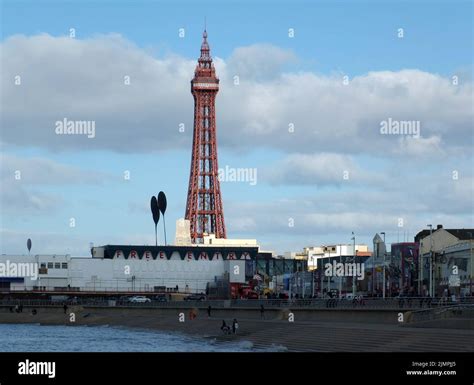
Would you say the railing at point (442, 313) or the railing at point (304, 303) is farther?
the railing at point (304, 303)

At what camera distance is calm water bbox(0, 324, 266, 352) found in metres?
54.6

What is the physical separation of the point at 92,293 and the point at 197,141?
45343 mm

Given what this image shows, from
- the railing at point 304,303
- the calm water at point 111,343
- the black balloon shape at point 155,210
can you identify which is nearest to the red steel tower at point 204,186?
A: the black balloon shape at point 155,210

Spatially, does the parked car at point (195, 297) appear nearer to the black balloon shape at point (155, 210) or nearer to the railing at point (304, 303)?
the railing at point (304, 303)

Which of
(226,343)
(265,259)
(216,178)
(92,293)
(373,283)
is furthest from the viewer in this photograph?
(216,178)

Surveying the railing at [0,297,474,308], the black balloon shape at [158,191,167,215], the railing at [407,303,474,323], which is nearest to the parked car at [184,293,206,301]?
the railing at [0,297,474,308]

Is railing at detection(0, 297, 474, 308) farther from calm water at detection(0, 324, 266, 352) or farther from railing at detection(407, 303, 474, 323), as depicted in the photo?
calm water at detection(0, 324, 266, 352)

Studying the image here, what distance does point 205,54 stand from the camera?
181375 millimetres

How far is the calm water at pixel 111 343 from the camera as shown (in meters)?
54.6

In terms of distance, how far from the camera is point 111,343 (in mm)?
61844

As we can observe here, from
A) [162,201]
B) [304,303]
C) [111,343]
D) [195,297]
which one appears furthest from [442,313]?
[162,201]

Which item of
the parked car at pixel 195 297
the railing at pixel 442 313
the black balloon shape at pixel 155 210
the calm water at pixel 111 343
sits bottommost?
the calm water at pixel 111 343
